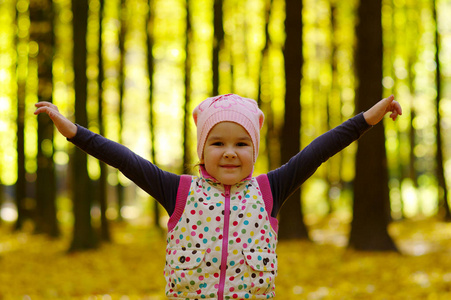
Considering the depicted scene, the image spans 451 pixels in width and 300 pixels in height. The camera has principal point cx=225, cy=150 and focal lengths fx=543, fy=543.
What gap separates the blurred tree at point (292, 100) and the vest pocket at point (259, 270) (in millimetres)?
11559

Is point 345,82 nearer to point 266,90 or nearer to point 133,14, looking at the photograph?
Result: point 266,90

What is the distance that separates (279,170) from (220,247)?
0.59 m

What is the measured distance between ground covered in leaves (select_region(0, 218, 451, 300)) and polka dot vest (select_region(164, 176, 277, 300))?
498cm

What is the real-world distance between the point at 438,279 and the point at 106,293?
520cm

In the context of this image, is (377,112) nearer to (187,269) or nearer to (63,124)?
(187,269)

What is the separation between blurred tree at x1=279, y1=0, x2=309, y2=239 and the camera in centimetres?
1447

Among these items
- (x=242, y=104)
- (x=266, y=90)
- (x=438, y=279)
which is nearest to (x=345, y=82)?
(x=266, y=90)

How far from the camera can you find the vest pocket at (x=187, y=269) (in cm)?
286

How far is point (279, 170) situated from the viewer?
124 inches

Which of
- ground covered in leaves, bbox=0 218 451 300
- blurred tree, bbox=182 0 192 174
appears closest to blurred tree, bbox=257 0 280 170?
blurred tree, bbox=182 0 192 174

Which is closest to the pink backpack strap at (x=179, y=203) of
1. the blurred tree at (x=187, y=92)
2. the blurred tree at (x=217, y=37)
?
the blurred tree at (x=217, y=37)

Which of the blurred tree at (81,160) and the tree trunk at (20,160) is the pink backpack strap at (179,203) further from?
the tree trunk at (20,160)

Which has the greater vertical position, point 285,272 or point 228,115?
point 228,115

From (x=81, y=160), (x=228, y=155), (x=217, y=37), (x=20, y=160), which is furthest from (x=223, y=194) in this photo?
(x=20, y=160)
